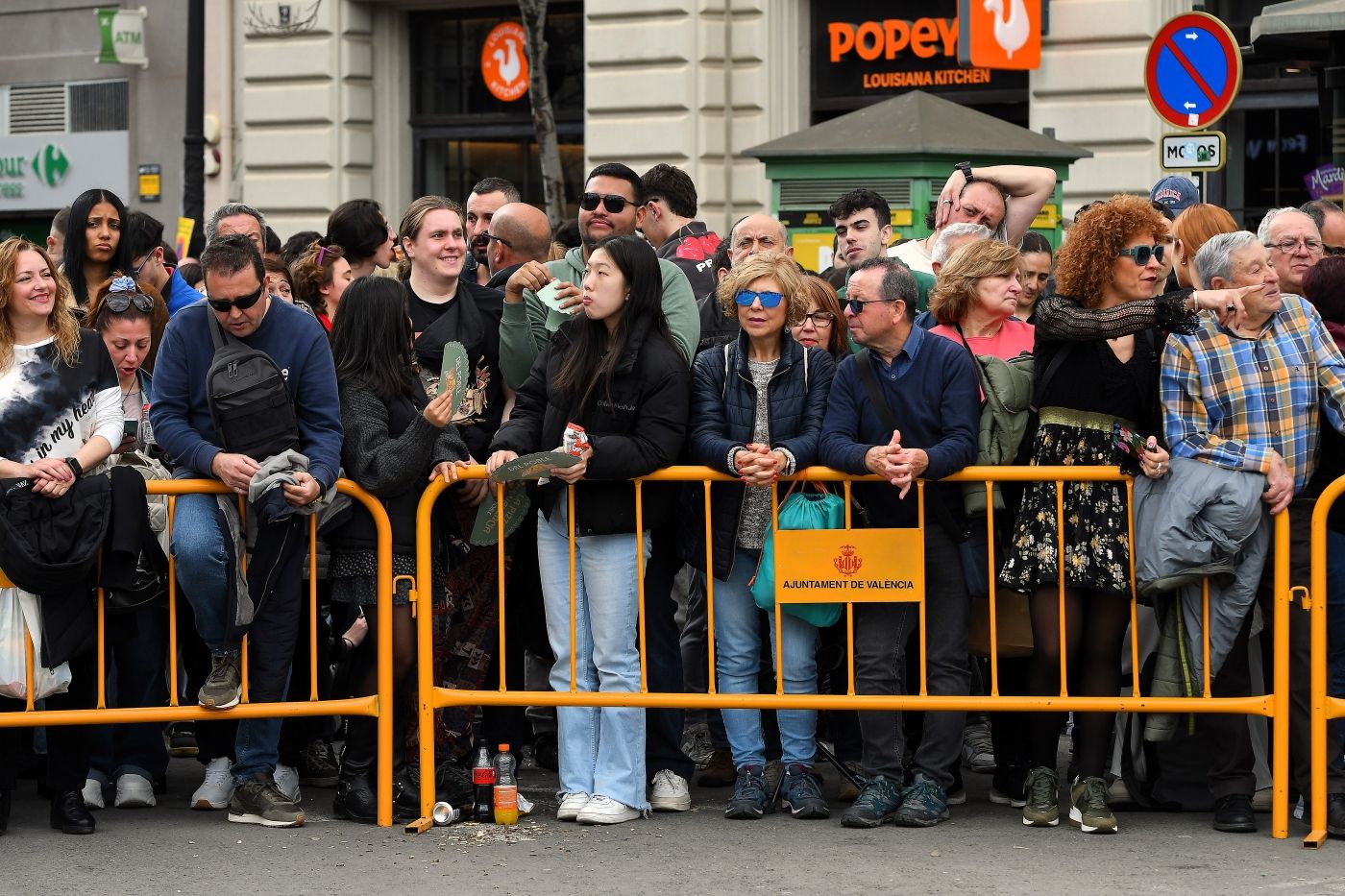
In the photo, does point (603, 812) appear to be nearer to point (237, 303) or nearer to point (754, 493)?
point (754, 493)

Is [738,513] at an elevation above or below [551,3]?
below

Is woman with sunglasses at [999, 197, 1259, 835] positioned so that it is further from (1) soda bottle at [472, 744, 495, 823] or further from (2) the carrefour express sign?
(2) the carrefour express sign

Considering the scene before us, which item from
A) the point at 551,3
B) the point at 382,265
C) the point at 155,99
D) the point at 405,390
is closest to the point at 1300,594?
the point at 405,390

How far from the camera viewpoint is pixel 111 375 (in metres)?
7.17

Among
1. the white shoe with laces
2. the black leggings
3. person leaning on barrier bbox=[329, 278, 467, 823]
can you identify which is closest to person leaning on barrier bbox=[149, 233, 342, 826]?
person leaning on barrier bbox=[329, 278, 467, 823]

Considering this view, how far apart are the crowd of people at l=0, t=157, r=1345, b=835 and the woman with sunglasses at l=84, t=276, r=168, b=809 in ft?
0.07

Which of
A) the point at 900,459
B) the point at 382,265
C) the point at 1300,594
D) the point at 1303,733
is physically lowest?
the point at 1303,733

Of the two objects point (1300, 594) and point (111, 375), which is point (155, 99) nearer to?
point (111, 375)

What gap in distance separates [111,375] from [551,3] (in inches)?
549

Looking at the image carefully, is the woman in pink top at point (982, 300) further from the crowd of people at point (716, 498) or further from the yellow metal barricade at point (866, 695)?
the yellow metal barricade at point (866, 695)

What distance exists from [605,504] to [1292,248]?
280cm

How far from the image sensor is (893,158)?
1286 cm

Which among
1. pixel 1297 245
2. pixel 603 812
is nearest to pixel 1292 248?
pixel 1297 245

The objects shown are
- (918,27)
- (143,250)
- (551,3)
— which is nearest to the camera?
(143,250)
